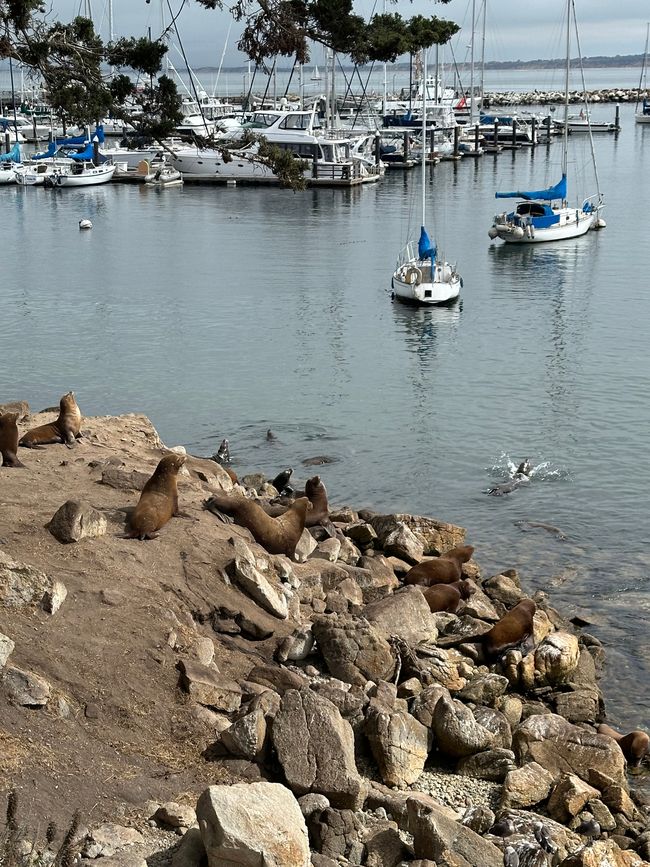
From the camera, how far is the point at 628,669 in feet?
43.6

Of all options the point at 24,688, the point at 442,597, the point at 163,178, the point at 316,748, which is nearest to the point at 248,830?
the point at 316,748

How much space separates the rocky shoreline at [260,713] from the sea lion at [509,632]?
0.39ft

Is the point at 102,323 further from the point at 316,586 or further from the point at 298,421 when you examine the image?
the point at 316,586

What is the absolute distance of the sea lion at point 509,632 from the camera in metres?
12.0

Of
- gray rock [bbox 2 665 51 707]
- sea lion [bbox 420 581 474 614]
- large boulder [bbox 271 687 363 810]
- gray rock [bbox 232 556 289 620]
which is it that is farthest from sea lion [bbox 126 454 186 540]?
sea lion [bbox 420 581 474 614]

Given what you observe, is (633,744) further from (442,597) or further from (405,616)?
(442,597)

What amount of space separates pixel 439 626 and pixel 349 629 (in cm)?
271

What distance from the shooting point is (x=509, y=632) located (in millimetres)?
12109

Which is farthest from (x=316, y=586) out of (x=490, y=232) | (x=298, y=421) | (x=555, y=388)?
(x=490, y=232)

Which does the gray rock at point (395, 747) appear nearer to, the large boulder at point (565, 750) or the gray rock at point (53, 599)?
the large boulder at point (565, 750)

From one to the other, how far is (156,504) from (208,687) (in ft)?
8.48

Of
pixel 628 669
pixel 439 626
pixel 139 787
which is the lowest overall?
pixel 628 669

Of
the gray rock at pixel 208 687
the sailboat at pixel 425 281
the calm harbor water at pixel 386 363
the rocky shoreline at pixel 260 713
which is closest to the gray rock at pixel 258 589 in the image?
the rocky shoreline at pixel 260 713

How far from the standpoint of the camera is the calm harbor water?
63.5ft
